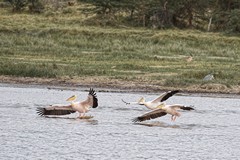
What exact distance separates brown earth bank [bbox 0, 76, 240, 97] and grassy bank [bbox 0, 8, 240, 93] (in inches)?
10.7

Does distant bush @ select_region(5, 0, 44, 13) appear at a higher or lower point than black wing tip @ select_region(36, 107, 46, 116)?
lower

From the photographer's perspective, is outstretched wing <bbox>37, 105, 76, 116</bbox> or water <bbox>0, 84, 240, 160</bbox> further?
outstretched wing <bbox>37, 105, 76, 116</bbox>

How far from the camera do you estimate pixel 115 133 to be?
18.0 meters

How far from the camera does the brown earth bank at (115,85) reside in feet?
94.2

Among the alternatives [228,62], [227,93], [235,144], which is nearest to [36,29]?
[228,62]

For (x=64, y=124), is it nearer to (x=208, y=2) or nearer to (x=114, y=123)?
(x=114, y=123)

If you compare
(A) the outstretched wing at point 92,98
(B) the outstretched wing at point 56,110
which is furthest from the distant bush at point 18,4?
(A) the outstretched wing at point 92,98

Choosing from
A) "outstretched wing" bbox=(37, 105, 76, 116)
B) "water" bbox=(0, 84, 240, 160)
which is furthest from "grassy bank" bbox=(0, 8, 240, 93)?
"outstretched wing" bbox=(37, 105, 76, 116)

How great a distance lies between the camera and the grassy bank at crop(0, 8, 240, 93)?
101 feet

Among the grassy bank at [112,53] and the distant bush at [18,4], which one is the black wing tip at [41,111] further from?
the distant bush at [18,4]

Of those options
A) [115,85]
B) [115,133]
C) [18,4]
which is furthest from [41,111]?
[18,4]

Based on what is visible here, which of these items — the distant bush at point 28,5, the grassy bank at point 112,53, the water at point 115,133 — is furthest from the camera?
the distant bush at point 28,5

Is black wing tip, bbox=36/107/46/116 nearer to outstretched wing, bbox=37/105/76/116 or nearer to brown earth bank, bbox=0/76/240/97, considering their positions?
outstretched wing, bbox=37/105/76/116

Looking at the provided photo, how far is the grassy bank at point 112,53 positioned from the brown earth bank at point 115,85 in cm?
27
